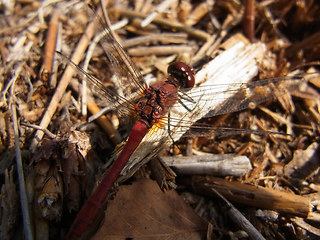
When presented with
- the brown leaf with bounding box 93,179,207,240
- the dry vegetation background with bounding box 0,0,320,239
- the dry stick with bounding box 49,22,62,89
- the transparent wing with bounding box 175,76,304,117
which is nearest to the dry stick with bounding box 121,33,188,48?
the dry vegetation background with bounding box 0,0,320,239

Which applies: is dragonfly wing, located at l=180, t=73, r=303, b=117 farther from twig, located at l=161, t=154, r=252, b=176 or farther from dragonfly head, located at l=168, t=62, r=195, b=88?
twig, located at l=161, t=154, r=252, b=176

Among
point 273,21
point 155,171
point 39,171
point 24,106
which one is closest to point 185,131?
point 155,171

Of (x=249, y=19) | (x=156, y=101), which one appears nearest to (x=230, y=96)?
(x=156, y=101)

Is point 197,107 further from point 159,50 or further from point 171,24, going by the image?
point 171,24

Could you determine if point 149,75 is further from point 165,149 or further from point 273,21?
point 273,21

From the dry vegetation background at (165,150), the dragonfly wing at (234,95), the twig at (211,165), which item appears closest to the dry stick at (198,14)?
the dry vegetation background at (165,150)

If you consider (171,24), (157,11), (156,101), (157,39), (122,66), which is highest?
(157,11)
